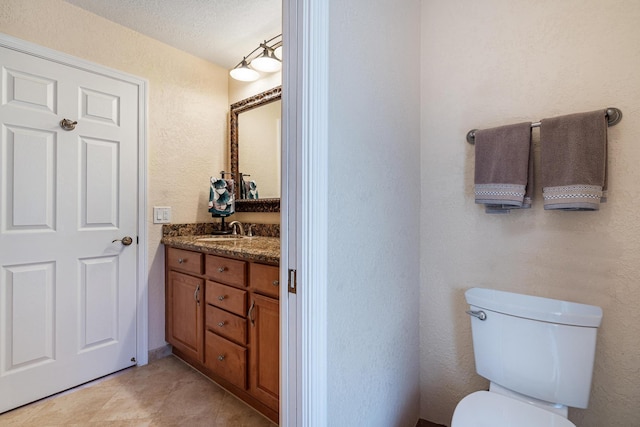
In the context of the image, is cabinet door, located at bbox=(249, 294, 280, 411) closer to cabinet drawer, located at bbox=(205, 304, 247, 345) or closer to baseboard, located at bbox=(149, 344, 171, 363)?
cabinet drawer, located at bbox=(205, 304, 247, 345)

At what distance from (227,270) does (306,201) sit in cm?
100

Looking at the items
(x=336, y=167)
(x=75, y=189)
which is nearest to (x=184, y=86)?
(x=75, y=189)

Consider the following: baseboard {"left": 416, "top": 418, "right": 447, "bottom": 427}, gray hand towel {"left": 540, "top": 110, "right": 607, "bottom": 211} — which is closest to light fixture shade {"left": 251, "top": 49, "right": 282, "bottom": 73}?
gray hand towel {"left": 540, "top": 110, "right": 607, "bottom": 211}

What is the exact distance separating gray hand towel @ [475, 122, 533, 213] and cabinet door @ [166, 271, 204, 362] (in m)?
1.62

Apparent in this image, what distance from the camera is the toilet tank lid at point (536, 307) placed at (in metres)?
0.99

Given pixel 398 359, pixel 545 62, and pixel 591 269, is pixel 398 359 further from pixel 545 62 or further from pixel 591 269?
pixel 545 62

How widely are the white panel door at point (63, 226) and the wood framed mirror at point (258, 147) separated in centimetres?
75

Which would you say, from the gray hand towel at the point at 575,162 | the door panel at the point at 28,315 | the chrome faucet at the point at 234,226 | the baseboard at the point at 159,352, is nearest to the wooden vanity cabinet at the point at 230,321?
the baseboard at the point at 159,352

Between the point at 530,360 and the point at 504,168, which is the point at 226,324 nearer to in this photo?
the point at 530,360

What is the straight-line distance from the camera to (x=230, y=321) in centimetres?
158

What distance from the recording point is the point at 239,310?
1.52 metres

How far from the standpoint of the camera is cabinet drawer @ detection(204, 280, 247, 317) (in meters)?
1.51

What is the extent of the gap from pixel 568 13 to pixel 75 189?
2618 millimetres

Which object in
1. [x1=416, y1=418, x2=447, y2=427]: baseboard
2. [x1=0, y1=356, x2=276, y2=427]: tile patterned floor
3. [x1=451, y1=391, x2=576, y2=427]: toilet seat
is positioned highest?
[x1=451, y1=391, x2=576, y2=427]: toilet seat
